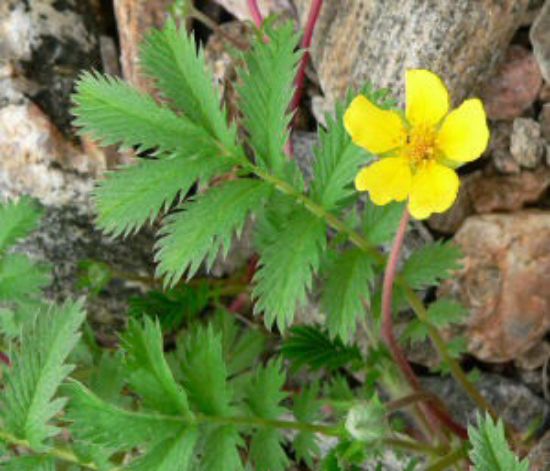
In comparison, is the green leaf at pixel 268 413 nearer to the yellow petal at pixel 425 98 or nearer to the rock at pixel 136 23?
the yellow petal at pixel 425 98

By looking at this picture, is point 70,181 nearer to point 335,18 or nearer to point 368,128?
point 335,18

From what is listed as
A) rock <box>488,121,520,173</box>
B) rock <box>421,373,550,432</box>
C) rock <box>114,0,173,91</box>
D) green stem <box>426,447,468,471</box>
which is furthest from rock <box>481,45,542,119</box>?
rock <box>114,0,173,91</box>

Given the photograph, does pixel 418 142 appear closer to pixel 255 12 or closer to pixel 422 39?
pixel 422 39

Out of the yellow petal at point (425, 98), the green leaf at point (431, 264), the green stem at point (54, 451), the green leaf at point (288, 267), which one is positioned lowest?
the green stem at point (54, 451)

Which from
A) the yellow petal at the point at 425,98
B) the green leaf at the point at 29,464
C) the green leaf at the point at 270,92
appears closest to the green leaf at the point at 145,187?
the green leaf at the point at 270,92

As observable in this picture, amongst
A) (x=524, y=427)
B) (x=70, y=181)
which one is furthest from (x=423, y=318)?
(x=70, y=181)
